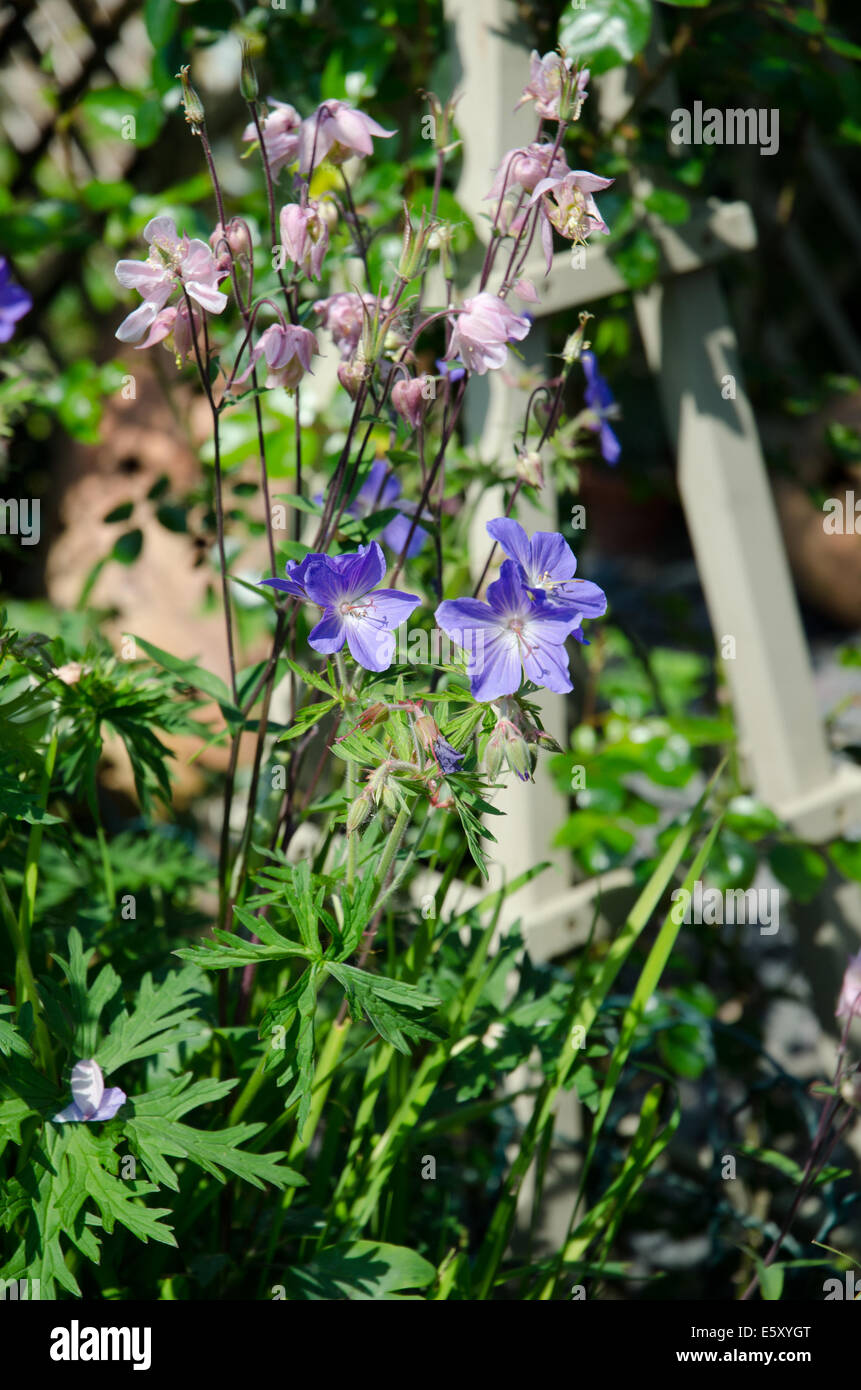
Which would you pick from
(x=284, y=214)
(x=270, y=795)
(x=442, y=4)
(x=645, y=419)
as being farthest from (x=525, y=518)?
(x=645, y=419)

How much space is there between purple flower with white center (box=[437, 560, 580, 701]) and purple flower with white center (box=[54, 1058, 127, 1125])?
0.42 metres

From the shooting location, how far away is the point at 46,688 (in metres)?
0.99

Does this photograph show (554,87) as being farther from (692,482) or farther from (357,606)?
(692,482)

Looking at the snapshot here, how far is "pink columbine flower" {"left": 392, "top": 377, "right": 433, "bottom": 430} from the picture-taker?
845mm

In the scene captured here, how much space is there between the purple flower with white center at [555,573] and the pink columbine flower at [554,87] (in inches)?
12.3

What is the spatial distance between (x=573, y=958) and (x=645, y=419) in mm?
1614

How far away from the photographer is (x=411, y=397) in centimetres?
85

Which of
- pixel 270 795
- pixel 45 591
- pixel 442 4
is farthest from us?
pixel 45 591

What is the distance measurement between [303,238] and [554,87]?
236 mm

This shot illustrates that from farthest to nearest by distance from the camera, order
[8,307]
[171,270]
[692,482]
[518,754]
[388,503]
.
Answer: [692,482] → [8,307] → [388,503] → [171,270] → [518,754]

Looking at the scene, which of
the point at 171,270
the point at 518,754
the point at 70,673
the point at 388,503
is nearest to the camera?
the point at 518,754

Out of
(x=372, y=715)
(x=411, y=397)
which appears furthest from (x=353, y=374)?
(x=372, y=715)

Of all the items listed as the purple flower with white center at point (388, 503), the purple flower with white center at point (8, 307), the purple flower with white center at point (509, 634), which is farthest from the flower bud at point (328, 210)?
the purple flower with white center at point (8, 307)
